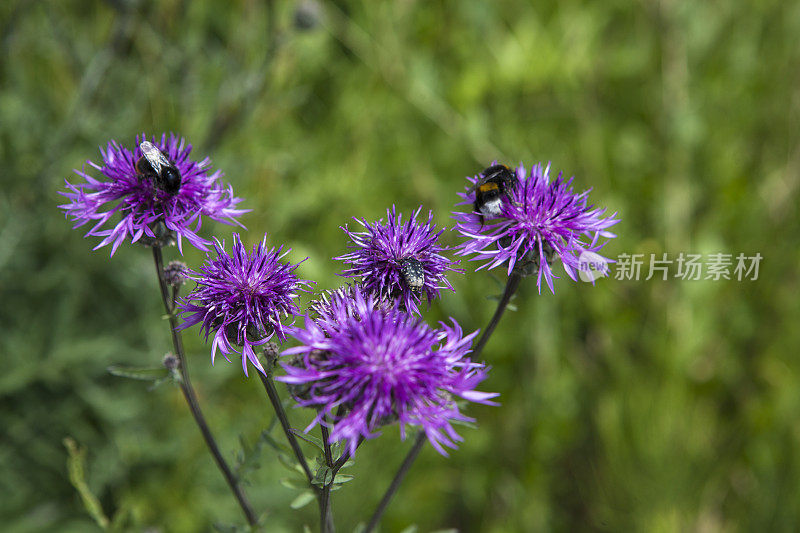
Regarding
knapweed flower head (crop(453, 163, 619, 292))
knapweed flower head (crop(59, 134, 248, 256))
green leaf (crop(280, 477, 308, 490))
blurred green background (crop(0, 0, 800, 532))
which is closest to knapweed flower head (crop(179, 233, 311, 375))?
knapweed flower head (crop(59, 134, 248, 256))

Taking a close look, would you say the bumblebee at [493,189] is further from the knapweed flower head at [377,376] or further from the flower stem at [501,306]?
the knapweed flower head at [377,376]

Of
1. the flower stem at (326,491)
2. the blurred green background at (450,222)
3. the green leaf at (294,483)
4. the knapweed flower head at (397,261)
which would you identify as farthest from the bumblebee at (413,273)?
the blurred green background at (450,222)

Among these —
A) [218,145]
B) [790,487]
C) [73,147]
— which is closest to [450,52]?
[218,145]

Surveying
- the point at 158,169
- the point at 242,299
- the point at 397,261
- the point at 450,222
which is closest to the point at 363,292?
the point at 397,261

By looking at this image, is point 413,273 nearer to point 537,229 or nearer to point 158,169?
point 537,229

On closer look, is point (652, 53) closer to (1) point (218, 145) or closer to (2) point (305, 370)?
(1) point (218, 145)
